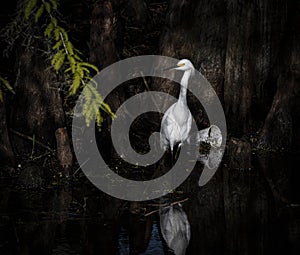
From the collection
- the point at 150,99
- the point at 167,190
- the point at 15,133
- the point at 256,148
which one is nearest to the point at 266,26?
the point at 256,148

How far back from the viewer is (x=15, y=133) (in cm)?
832

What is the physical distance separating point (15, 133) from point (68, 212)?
7.35 ft

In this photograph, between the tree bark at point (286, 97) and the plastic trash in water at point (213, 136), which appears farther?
the plastic trash in water at point (213, 136)

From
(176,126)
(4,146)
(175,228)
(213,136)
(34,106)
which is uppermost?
(34,106)

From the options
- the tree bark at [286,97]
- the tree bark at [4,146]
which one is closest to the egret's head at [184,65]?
the tree bark at [286,97]

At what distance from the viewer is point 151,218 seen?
20.7 feet

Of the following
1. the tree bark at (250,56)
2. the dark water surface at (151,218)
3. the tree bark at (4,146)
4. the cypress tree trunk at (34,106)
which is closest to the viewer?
the dark water surface at (151,218)

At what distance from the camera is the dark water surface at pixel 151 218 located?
5516 mm

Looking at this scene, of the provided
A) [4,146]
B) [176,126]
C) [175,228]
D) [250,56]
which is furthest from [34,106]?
[175,228]

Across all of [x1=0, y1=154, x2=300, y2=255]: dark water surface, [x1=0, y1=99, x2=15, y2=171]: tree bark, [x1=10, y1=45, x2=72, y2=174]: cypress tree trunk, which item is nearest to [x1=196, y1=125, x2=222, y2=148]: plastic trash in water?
[x1=0, y1=154, x2=300, y2=255]: dark water surface

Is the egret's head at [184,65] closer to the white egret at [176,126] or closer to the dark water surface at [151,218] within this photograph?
the white egret at [176,126]

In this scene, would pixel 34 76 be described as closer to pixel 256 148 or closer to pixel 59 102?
pixel 59 102

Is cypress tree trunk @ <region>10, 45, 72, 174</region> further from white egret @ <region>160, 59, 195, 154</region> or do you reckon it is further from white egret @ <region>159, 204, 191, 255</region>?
white egret @ <region>159, 204, 191, 255</region>

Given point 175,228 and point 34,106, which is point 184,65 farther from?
point 175,228
